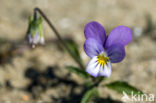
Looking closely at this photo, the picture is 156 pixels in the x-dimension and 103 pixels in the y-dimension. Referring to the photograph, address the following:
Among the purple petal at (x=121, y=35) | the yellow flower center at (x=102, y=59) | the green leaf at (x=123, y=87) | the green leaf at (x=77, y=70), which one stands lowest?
the green leaf at (x=123, y=87)

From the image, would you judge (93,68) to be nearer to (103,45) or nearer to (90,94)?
(103,45)

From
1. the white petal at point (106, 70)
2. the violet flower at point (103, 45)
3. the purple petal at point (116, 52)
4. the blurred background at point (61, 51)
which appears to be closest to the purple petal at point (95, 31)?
the violet flower at point (103, 45)

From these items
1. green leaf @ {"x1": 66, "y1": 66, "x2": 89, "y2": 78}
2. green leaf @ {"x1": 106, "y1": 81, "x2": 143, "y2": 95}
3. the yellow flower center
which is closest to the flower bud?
green leaf @ {"x1": 66, "y1": 66, "x2": 89, "y2": 78}

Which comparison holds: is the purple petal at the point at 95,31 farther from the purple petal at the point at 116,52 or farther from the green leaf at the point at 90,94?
the green leaf at the point at 90,94

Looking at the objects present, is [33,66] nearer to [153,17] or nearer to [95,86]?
[95,86]

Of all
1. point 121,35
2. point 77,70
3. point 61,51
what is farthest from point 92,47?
point 61,51

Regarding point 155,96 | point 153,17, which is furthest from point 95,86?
point 153,17

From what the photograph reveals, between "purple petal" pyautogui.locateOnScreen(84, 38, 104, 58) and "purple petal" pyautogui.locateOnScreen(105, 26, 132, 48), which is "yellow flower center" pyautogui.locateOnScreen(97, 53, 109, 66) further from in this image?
"purple petal" pyautogui.locateOnScreen(105, 26, 132, 48)
